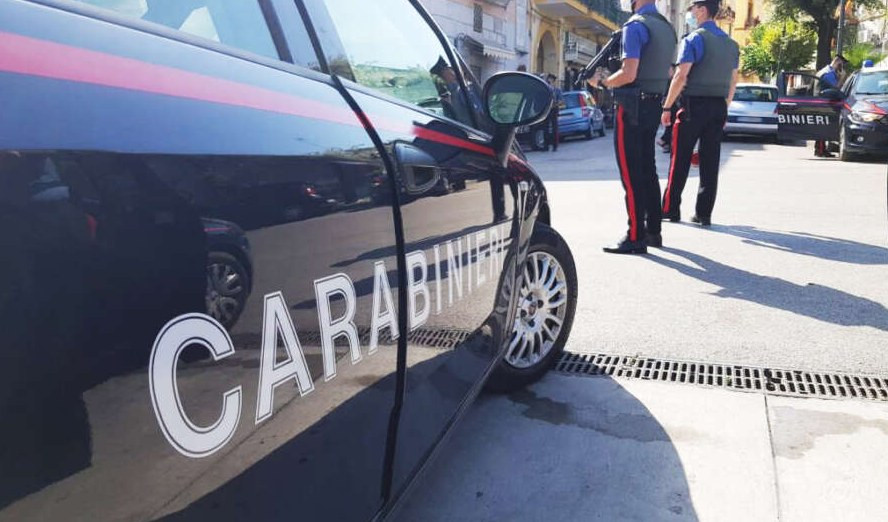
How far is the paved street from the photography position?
7.25ft

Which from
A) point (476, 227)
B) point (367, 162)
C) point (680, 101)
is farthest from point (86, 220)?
point (680, 101)

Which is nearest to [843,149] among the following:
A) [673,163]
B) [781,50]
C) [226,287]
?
[673,163]

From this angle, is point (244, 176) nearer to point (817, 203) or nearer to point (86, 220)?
point (86, 220)

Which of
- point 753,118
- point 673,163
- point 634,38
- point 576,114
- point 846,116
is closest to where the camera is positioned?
point 634,38

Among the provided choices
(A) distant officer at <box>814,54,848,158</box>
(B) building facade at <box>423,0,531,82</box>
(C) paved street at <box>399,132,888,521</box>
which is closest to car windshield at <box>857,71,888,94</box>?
(A) distant officer at <box>814,54,848,158</box>

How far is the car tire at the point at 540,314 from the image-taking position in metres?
2.89

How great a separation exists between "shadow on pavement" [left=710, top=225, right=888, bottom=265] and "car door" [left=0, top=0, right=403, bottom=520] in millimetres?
4769

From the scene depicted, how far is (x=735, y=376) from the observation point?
312 cm

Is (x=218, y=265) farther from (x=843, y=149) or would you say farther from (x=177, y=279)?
(x=843, y=149)

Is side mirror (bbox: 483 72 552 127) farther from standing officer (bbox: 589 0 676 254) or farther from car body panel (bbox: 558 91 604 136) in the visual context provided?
car body panel (bbox: 558 91 604 136)

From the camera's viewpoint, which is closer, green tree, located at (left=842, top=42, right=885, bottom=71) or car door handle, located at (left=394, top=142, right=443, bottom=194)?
car door handle, located at (left=394, top=142, right=443, bottom=194)

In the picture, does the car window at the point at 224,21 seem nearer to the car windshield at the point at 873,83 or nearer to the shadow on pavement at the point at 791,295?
the shadow on pavement at the point at 791,295

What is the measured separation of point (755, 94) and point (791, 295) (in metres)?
15.6

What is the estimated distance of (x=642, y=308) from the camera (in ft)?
13.3
